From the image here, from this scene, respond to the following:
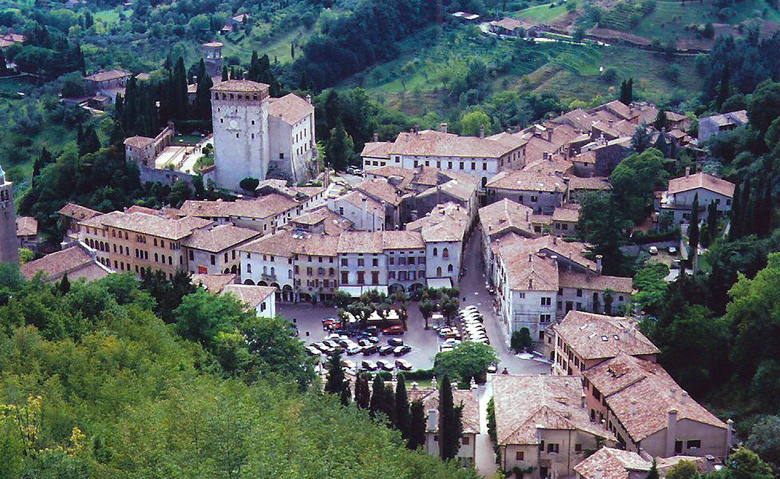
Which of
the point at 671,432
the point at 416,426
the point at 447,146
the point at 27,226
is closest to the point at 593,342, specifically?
the point at 671,432

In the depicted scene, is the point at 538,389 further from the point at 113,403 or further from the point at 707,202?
the point at 707,202

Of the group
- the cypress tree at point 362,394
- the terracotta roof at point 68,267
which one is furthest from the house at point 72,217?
the cypress tree at point 362,394

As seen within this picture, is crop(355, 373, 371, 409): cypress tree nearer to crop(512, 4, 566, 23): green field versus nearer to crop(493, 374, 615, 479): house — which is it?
crop(493, 374, 615, 479): house

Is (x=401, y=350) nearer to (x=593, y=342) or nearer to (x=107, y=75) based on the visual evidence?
(x=593, y=342)

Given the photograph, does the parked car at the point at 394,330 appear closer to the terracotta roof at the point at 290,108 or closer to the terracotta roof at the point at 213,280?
the terracotta roof at the point at 213,280

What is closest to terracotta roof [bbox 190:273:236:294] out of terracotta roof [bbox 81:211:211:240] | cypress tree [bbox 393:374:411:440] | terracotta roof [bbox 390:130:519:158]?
terracotta roof [bbox 81:211:211:240]

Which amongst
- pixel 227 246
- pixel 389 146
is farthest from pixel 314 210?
pixel 389 146
